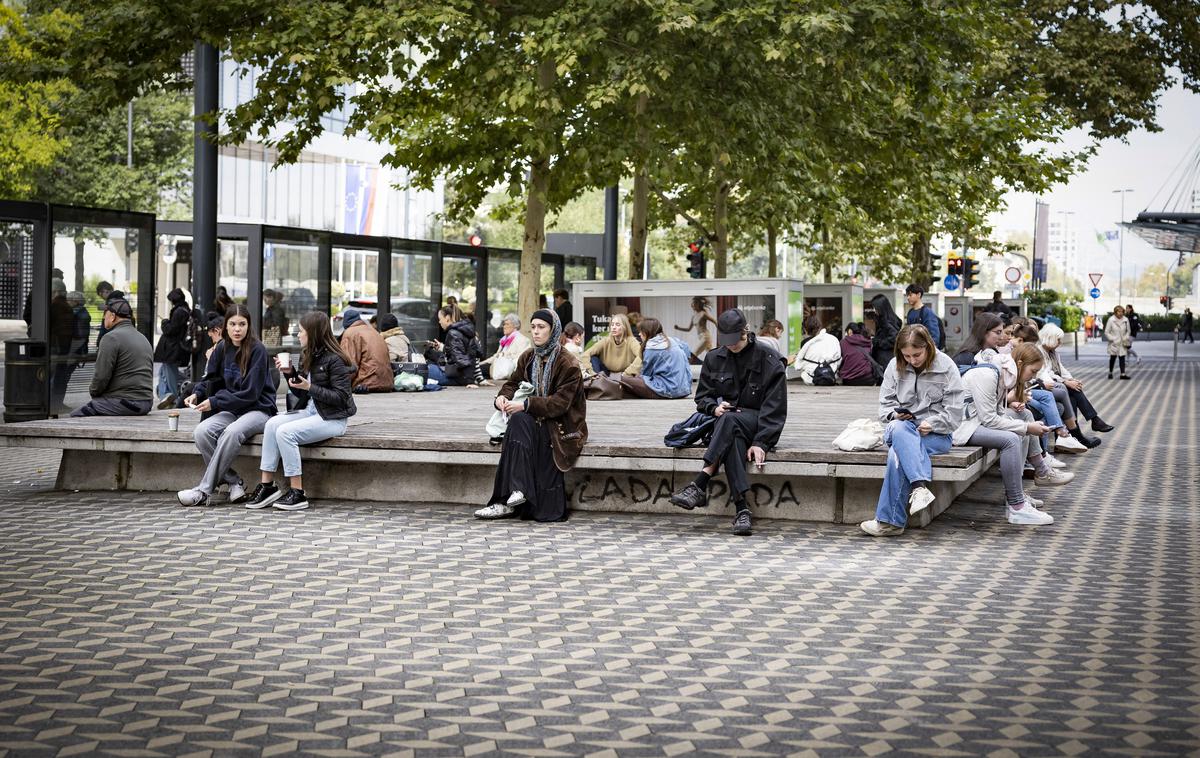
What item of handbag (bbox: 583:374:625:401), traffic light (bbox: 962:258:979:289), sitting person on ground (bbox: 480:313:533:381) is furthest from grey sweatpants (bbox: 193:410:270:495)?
traffic light (bbox: 962:258:979:289)

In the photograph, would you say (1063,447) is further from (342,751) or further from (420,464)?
(342,751)

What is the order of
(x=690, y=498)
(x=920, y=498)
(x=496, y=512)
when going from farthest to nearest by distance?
1. (x=496, y=512)
2. (x=690, y=498)
3. (x=920, y=498)

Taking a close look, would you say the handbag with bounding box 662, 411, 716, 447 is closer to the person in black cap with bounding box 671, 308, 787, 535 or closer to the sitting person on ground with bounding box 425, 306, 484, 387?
the person in black cap with bounding box 671, 308, 787, 535

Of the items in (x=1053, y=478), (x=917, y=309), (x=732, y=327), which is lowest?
(x=1053, y=478)

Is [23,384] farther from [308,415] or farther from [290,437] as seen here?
[290,437]

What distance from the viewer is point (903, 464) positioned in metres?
9.85

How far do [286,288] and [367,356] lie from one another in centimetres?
401

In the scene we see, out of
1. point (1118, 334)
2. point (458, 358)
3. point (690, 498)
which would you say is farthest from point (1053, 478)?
point (1118, 334)

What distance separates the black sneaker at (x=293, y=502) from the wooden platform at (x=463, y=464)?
11.7 inches

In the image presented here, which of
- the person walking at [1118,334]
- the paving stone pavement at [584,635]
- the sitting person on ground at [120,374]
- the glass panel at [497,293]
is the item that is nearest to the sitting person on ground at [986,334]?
the paving stone pavement at [584,635]

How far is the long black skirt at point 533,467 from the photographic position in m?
10.7

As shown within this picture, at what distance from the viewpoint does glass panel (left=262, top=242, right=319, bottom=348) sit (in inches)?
810

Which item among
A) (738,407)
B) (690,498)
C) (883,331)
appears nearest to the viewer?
(690,498)

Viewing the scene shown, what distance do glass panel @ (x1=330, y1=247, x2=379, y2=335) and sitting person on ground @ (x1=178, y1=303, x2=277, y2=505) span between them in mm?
10346
